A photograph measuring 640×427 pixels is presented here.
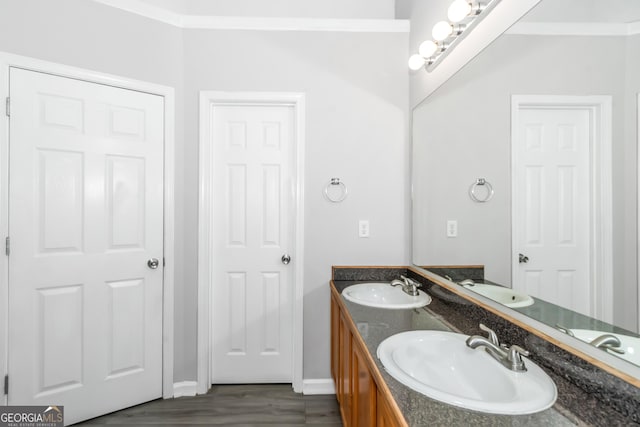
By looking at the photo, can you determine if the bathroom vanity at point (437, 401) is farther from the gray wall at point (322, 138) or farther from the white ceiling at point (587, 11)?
the white ceiling at point (587, 11)

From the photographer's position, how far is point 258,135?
2105 millimetres

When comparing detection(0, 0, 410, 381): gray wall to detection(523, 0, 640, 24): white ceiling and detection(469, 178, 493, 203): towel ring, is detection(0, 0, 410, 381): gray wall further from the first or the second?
detection(523, 0, 640, 24): white ceiling

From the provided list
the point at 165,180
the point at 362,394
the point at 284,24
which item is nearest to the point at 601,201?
the point at 362,394

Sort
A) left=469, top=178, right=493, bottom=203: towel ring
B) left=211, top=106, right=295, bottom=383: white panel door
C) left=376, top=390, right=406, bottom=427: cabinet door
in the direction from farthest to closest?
left=211, top=106, right=295, bottom=383: white panel door < left=469, top=178, right=493, bottom=203: towel ring < left=376, top=390, right=406, bottom=427: cabinet door

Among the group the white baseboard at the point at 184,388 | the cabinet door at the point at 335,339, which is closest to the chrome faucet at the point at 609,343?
the cabinet door at the point at 335,339

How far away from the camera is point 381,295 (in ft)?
5.86

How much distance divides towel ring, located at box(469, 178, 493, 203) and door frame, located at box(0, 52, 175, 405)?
1.84m

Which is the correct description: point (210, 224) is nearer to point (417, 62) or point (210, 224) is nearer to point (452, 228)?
point (452, 228)

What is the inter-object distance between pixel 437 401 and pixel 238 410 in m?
1.61

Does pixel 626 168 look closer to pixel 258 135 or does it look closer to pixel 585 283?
pixel 585 283

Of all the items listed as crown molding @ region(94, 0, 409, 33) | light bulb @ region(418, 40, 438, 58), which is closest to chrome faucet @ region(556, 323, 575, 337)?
light bulb @ region(418, 40, 438, 58)

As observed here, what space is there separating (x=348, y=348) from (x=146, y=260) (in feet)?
4.70

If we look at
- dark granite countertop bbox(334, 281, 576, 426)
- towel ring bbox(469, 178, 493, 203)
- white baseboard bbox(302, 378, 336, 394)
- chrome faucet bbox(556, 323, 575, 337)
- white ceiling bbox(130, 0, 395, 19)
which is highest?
white ceiling bbox(130, 0, 395, 19)

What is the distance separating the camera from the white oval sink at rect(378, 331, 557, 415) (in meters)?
0.67
